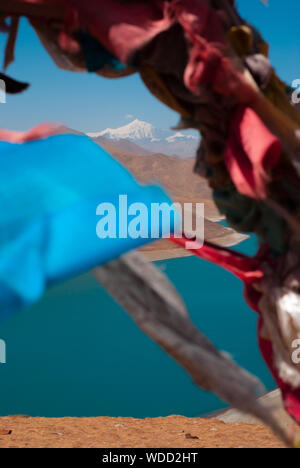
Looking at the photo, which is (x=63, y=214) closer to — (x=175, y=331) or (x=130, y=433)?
(x=175, y=331)

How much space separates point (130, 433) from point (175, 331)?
1283 millimetres

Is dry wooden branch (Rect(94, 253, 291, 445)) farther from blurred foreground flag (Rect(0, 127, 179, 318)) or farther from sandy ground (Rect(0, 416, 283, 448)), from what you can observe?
sandy ground (Rect(0, 416, 283, 448))

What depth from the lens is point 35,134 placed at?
56cm

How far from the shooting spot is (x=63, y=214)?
0.43 metres

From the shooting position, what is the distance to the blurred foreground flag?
0.40 metres

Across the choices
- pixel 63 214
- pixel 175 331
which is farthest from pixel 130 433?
pixel 63 214

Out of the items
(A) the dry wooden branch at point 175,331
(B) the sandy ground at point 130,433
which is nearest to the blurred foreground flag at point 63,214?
(A) the dry wooden branch at point 175,331

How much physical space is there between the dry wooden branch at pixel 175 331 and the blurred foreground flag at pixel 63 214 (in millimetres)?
71
